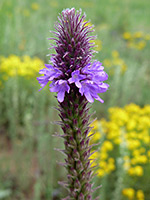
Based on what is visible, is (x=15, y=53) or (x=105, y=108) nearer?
(x=105, y=108)

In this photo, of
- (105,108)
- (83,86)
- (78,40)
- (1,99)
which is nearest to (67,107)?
(83,86)

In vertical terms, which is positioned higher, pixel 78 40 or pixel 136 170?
pixel 78 40

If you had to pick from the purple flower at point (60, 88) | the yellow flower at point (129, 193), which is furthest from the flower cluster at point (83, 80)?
the yellow flower at point (129, 193)

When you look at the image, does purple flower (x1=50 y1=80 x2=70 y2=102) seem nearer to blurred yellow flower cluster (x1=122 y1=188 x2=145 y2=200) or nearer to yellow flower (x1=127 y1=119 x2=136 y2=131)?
blurred yellow flower cluster (x1=122 y1=188 x2=145 y2=200)

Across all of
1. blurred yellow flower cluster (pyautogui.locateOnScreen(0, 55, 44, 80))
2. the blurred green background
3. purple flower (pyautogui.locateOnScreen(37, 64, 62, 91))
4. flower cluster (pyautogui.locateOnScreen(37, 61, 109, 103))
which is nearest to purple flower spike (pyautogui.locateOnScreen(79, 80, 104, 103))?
flower cluster (pyautogui.locateOnScreen(37, 61, 109, 103))

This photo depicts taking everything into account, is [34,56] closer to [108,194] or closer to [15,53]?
[15,53]

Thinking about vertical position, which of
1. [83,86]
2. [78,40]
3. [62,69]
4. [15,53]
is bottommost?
[83,86]
